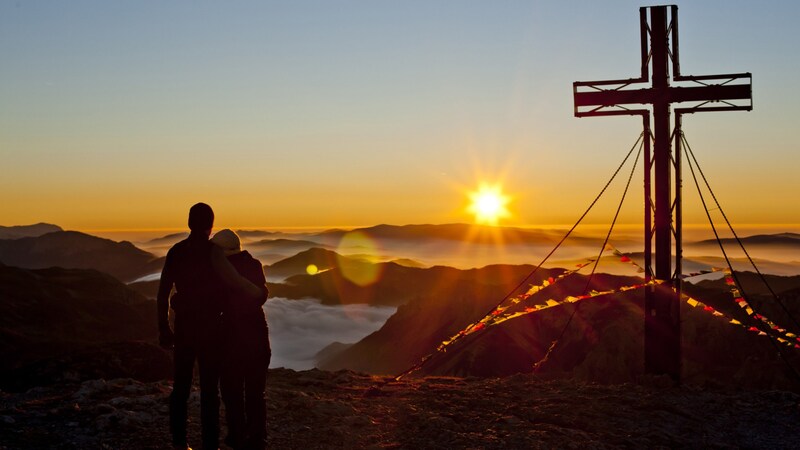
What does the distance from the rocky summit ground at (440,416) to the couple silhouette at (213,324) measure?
5.47 feet

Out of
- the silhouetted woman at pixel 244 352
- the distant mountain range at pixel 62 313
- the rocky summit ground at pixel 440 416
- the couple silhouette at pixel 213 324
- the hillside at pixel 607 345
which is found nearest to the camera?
the couple silhouette at pixel 213 324

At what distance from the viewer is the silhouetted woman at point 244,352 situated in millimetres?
7684

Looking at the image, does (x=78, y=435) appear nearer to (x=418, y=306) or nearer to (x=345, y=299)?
(x=418, y=306)

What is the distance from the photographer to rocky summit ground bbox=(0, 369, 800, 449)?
9703mm

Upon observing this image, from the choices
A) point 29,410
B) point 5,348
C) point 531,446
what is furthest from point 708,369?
point 5,348

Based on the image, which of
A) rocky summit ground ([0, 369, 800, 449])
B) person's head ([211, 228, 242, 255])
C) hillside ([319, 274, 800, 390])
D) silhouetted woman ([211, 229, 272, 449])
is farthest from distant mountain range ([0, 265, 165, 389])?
person's head ([211, 228, 242, 255])

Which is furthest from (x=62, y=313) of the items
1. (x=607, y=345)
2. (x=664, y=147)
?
(x=664, y=147)

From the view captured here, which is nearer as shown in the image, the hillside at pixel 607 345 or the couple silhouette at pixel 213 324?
the couple silhouette at pixel 213 324

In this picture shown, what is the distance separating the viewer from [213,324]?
7562 mm

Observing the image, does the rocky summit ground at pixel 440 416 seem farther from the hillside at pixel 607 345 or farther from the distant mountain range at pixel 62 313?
the distant mountain range at pixel 62 313

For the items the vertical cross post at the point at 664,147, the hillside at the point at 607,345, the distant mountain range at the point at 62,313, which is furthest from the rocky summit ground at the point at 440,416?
the distant mountain range at the point at 62,313

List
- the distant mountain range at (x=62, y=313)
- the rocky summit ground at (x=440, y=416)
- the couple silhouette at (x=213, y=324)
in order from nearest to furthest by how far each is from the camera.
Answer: the couple silhouette at (x=213, y=324)
the rocky summit ground at (x=440, y=416)
the distant mountain range at (x=62, y=313)

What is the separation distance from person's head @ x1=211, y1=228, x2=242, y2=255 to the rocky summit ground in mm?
2917

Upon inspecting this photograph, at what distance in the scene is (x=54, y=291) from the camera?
3007 inches
